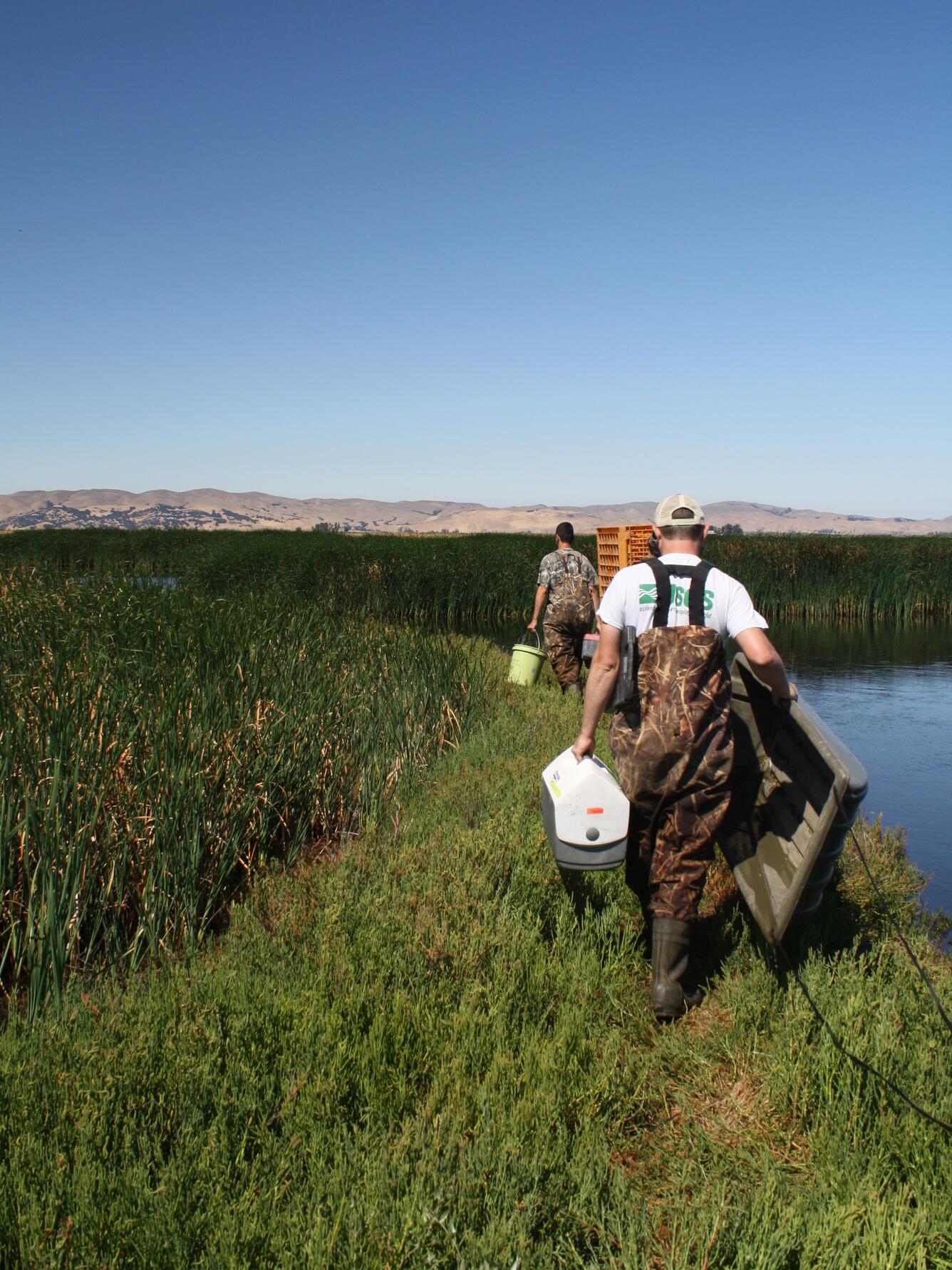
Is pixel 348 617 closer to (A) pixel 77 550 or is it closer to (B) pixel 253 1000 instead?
(B) pixel 253 1000

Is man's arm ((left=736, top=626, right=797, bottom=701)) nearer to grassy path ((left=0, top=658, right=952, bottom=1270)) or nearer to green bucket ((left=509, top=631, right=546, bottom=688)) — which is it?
grassy path ((left=0, top=658, right=952, bottom=1270))

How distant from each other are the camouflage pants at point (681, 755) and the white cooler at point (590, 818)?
0.08 metres

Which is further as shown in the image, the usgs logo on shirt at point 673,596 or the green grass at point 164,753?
the green grass at point 164,753

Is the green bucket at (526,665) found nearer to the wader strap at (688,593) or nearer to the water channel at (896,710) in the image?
the water channel at (896,710)

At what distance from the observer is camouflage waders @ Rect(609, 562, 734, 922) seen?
394 centimetres

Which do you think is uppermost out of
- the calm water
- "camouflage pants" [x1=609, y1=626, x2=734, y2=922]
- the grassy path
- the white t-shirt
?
the white t-shirt

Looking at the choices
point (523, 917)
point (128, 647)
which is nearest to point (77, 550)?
point (128, 647)

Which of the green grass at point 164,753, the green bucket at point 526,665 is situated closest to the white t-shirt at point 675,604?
the green grass at point 164,753

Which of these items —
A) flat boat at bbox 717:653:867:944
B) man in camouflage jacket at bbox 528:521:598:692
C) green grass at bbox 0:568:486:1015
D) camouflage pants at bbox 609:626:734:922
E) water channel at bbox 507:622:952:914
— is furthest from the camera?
man in camouflage jacket at bbox 528:521:598:692

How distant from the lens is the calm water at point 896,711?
847 cm

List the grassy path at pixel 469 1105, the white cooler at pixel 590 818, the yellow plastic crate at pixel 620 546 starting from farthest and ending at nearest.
→ the yellow plastic crate at pixel 620 546, the white cooler at pixel 590 818, the grassy path at pixel 469 1105

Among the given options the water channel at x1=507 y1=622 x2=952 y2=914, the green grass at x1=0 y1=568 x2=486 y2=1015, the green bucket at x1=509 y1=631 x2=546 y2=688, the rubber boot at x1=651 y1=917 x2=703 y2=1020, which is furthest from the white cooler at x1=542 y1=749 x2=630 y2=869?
the green bucket at x1=509 y1=631 x2=546 y2=688

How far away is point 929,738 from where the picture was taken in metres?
12.2

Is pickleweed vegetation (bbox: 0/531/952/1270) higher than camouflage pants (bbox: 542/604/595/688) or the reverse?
the reverse
